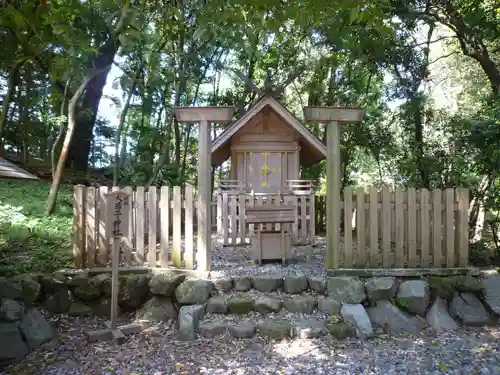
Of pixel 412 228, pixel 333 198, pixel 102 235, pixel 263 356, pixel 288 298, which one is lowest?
pixel 263 356

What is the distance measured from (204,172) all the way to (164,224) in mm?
1128

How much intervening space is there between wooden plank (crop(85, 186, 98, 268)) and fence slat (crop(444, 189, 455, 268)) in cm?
605

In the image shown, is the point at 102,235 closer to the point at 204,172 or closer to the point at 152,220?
the point at 152,220

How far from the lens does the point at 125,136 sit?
16734mm

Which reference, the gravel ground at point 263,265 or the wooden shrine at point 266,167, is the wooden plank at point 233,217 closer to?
the wooden shrine at point 266,167

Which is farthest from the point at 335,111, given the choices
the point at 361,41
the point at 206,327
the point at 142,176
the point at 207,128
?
the point at 142,176

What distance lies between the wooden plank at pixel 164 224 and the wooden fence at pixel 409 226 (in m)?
3.04

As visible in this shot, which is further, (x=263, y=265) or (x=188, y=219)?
(x=263, y=265)

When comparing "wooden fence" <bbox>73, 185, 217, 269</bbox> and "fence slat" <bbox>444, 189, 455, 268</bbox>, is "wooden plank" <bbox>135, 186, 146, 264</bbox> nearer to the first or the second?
"wooden fence" <bbox>73, 185, 217, 269</bbox>

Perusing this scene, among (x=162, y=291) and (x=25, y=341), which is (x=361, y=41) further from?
(x=25, y=341)

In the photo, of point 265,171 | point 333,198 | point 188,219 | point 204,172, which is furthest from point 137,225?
point 265,171

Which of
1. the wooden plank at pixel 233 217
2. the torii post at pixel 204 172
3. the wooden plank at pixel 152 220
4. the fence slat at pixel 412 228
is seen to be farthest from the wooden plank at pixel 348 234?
the wooden plank at pixel 233 217

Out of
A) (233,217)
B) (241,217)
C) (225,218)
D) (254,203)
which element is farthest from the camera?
(254,203)

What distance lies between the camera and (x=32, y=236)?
25.1ft
